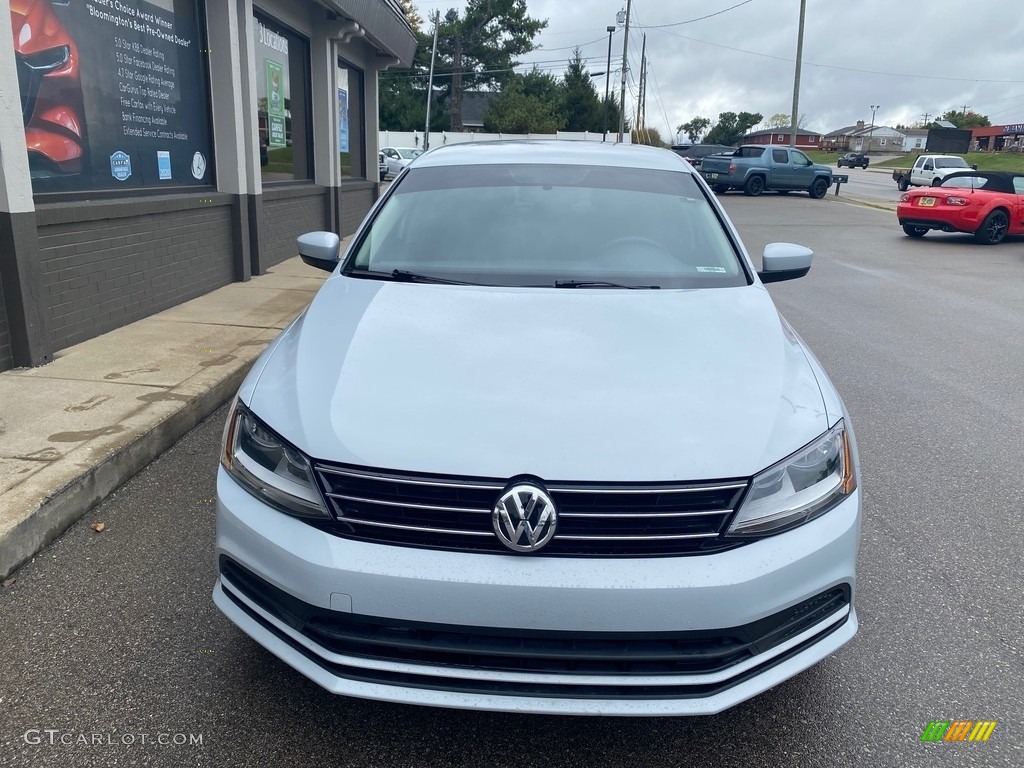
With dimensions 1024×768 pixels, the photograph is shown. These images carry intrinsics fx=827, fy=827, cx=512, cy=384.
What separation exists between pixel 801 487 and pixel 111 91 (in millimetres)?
6995

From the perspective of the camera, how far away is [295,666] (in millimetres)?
2205

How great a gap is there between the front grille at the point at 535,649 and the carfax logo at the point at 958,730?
0.77m

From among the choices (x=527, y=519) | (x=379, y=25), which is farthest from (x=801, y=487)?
(x=379, y=25)

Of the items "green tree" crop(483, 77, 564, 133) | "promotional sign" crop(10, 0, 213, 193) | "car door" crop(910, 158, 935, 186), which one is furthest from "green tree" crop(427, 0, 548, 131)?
"promotional sign" crop(10, 0, 213, 193)

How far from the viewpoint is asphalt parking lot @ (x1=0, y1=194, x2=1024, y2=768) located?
2383 millimetres

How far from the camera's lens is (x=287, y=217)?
11.4m

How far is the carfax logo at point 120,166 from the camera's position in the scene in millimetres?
7188

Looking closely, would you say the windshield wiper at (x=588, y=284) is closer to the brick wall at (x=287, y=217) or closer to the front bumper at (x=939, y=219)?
the brick wall at (x=287, y=217)

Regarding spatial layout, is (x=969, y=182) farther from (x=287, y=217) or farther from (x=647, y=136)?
(x=647, y=136)

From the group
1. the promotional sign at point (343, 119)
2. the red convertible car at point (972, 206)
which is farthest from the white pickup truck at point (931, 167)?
the promotional sign at point (343, 119)

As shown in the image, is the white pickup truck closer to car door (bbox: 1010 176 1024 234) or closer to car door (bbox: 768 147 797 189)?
car door (bbox: 768 147 797 189)

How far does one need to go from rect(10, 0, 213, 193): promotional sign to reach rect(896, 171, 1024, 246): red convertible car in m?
14.2

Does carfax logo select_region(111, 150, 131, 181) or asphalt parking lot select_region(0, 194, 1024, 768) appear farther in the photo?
carfax logo select_region(111, 150, 131, 181)

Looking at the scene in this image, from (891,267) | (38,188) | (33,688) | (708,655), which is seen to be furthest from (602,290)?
(891,267)
